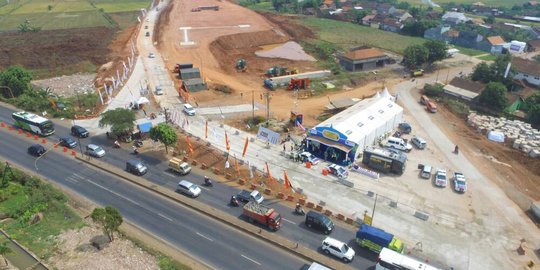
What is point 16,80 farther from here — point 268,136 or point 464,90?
point 464,90

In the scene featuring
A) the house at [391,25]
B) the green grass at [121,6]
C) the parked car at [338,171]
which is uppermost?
the green grass at [121,6]

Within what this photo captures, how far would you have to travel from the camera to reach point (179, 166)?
52.5 m

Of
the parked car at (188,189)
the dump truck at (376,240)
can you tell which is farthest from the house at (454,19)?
the parked car at (188,189)

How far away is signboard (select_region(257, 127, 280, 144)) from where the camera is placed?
193 ft

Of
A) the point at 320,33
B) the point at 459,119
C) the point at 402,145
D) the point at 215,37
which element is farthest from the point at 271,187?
the point at 320,33

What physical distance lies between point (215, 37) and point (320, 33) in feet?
131

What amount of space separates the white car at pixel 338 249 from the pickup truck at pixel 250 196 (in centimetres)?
1092

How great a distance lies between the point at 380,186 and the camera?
51.4 metres

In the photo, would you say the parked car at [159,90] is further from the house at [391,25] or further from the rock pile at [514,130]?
the house at [391,25]

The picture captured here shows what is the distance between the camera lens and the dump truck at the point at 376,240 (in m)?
37.9

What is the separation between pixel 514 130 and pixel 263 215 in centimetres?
5371

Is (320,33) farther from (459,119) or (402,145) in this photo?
(402,145)

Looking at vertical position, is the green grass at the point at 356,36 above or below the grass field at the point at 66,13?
below

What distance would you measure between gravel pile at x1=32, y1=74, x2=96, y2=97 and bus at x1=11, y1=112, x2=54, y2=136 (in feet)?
61.0
